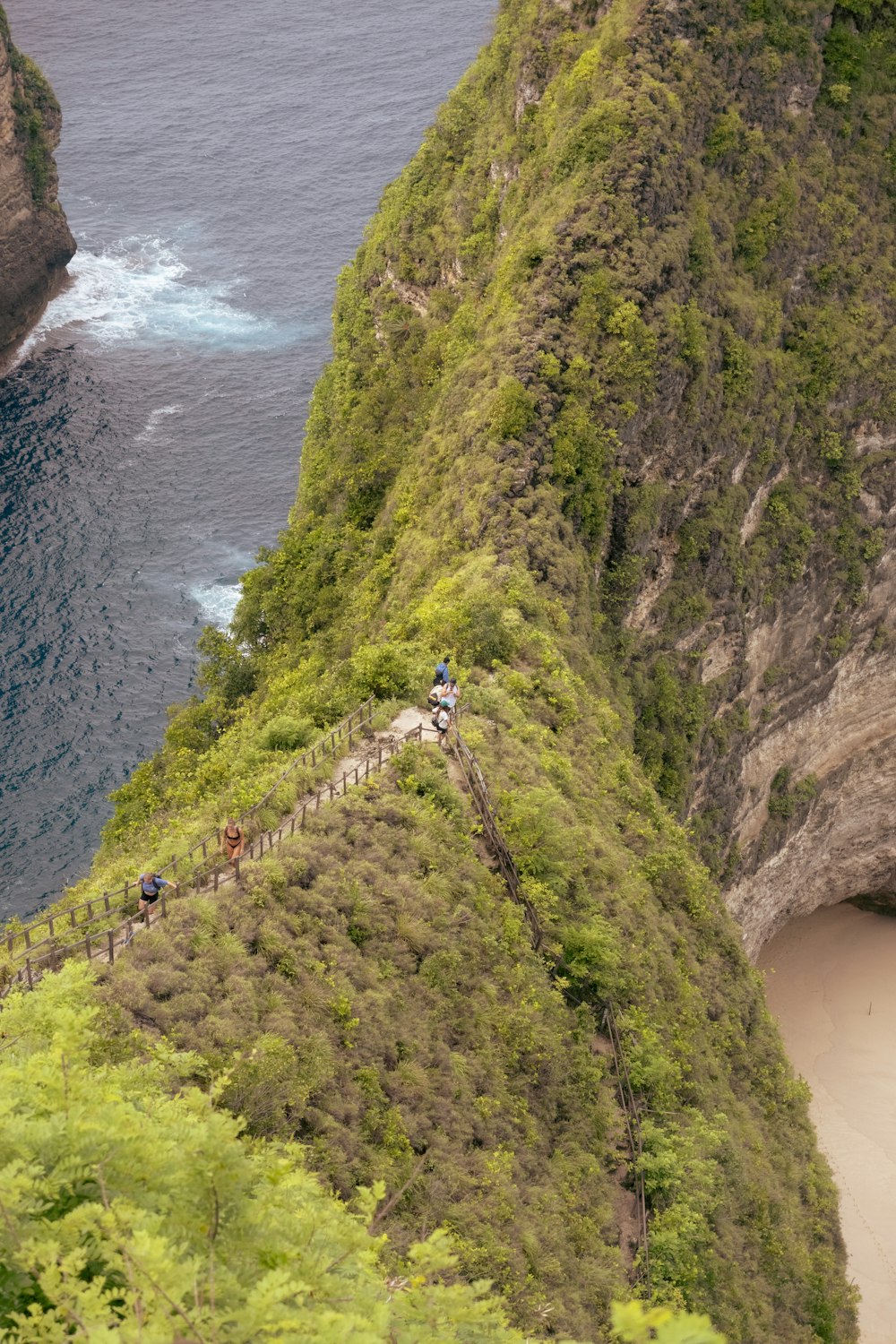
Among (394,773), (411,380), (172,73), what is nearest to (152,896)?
(394,773)

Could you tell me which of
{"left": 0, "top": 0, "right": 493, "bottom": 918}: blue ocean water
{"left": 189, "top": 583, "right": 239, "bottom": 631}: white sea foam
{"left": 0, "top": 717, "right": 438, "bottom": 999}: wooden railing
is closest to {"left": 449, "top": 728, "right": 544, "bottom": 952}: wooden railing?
{"left": 0, "top": 717, "right": 438, "bottom": 999}: wooden railing

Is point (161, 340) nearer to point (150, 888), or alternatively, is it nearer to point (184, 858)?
point (184, 858)

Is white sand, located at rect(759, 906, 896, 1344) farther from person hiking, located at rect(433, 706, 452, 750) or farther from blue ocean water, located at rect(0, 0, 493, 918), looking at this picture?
blue ocean water, located at rect(0, 0, 493, 918)

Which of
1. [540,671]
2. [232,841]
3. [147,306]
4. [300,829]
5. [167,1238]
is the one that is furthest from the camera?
[147,306]

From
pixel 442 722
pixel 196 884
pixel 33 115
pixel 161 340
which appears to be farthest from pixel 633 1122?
pixel 33 115

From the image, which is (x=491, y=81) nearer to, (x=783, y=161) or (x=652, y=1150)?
(x=783, y=161)
